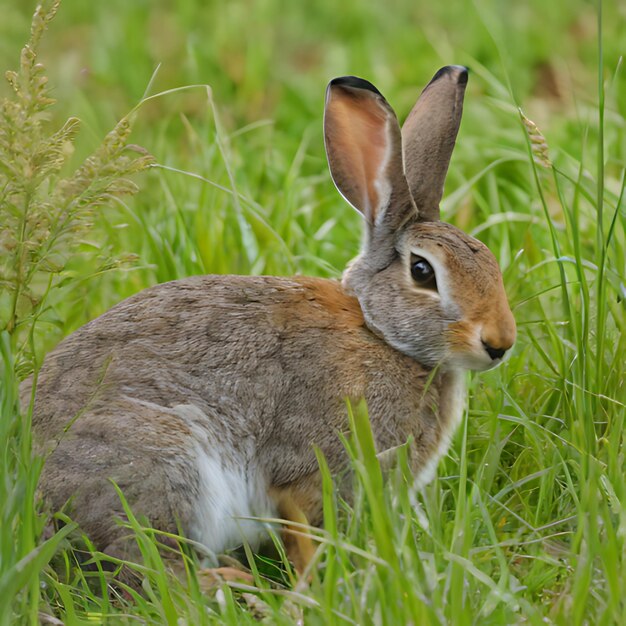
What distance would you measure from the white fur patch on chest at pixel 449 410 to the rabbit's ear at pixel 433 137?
61 cm

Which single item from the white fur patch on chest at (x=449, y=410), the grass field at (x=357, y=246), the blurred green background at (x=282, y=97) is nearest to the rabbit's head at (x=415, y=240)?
the white fur patch on chest at (x=449, y=410)

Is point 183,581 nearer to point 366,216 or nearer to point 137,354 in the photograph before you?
point 137,354

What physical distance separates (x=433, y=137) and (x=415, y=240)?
0.49m

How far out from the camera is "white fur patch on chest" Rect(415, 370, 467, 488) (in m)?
4.35

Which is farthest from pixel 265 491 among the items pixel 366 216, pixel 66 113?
pixel 66 113

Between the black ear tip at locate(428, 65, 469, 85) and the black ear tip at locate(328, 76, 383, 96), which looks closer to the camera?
the black ear tip at locate(328, 76, 383, 96)

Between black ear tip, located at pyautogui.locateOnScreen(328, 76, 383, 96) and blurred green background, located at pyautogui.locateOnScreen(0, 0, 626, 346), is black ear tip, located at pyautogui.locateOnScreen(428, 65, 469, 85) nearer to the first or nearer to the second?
black ear tip, located at pyautogui.locateOnScreen(328, 76, 383, 96)

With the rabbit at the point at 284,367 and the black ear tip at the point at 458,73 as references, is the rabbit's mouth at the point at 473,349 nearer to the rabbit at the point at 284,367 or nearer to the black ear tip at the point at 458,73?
the rabbit at the point at 284,367

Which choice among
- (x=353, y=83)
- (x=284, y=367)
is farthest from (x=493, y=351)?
(x=353, y=83)

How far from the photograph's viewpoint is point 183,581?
3863 millimetres

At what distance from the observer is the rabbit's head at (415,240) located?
168 inches

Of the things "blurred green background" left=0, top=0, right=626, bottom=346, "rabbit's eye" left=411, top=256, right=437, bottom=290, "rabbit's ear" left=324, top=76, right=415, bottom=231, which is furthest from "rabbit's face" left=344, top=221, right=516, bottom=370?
"blurred green background" left=0, top=0, right=626, bottom=346

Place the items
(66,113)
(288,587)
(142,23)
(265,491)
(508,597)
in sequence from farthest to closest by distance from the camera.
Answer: (142,23), (66,113), (265,491), (288,587), (508,597)

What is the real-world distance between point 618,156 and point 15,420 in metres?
3.70
